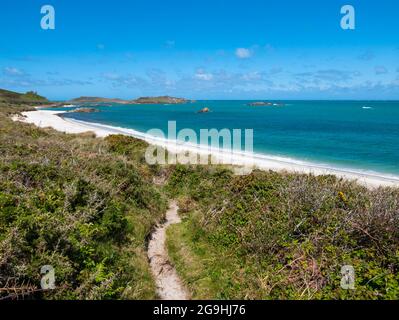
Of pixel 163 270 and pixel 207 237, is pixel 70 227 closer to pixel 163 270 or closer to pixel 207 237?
pixel 163 270

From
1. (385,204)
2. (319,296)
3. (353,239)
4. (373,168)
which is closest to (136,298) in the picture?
(319,296)

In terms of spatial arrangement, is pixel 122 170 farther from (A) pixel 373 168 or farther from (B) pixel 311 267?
(A) pixel 373 168

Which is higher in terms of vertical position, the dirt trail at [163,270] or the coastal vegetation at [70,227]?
the coastal vegetation at [70,227]

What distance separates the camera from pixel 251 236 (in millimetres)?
8273

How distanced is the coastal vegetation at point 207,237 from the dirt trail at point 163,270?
Answer: 0.27 metres

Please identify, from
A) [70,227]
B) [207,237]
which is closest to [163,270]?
[207,237]

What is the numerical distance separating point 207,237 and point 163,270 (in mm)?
1829

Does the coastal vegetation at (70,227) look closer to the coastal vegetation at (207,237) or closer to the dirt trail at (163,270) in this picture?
the coastal vegetation at (207,237)

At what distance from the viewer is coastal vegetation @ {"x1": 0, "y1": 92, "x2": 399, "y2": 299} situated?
231 inches

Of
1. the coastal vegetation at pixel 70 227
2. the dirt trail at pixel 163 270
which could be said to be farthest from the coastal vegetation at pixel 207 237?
the dirt trail at pixel 163 270

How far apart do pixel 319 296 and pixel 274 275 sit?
1137 millimetres

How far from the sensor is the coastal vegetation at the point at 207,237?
19.3 feet

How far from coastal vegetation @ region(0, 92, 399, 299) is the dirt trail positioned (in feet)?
0.88

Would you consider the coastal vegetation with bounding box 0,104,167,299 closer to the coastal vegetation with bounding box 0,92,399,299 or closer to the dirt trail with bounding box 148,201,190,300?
the coastal vegetation with bounding box 0,92,399,299
